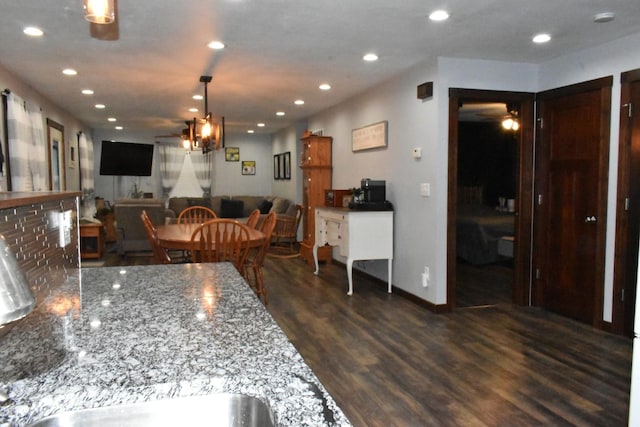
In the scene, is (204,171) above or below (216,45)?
below

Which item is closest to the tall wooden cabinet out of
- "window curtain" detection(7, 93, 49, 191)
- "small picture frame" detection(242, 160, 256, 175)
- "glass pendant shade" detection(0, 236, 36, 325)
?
"window curtain" detection(7, 93, 49, 191)

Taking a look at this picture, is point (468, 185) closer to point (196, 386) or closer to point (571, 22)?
point (571, 22)

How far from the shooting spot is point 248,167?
36.8 feet

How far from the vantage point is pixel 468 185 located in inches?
340

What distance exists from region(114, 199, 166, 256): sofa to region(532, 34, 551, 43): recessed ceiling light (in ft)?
18.4

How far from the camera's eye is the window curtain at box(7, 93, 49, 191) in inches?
180

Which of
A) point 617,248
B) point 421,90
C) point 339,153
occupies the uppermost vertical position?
point 421,90

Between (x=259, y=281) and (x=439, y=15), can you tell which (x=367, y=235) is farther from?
(x=439, y=15)

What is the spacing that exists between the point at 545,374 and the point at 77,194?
2763mm

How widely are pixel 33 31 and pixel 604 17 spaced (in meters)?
3.95

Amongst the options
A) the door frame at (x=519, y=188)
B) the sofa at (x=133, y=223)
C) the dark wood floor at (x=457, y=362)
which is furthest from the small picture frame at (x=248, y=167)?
the door frame at (x=519, y=188)

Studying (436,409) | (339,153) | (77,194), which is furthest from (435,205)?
(77,194)

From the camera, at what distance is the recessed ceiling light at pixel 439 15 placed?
311 centimetres

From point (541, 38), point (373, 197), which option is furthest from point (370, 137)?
point (541, 38)
